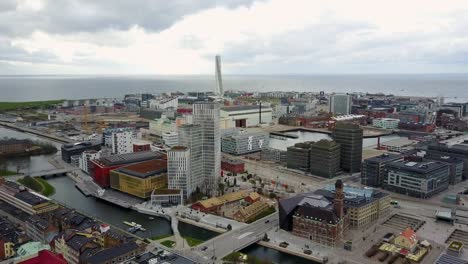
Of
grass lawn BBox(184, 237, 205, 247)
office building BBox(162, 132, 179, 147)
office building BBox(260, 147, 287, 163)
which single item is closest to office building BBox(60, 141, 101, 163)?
office building BBox(162, 132, 179, 147)

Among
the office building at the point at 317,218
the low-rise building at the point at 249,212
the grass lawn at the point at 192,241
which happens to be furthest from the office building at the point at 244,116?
the grass lawn at the point at 192,241

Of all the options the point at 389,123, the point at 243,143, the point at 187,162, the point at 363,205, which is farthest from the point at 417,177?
the point at 389,123

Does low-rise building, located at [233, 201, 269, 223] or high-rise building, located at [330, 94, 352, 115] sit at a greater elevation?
high-rise building, located at [330, 94, 352, 115]

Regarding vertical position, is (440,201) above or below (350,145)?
below

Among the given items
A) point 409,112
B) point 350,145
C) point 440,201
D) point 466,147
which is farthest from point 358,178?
point 409,112

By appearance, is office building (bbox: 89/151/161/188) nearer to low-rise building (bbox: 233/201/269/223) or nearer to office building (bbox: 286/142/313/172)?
office building (bbox: 286/142/313/172)

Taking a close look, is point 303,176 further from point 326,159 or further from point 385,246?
point 385,246

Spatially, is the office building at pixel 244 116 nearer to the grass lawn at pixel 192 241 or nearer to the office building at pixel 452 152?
the office building at pixel 452 152

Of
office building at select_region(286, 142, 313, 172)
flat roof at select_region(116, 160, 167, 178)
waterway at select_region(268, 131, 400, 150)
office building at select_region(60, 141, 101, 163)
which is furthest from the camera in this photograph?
waterway at select_region(268, 131, 400, 150)
